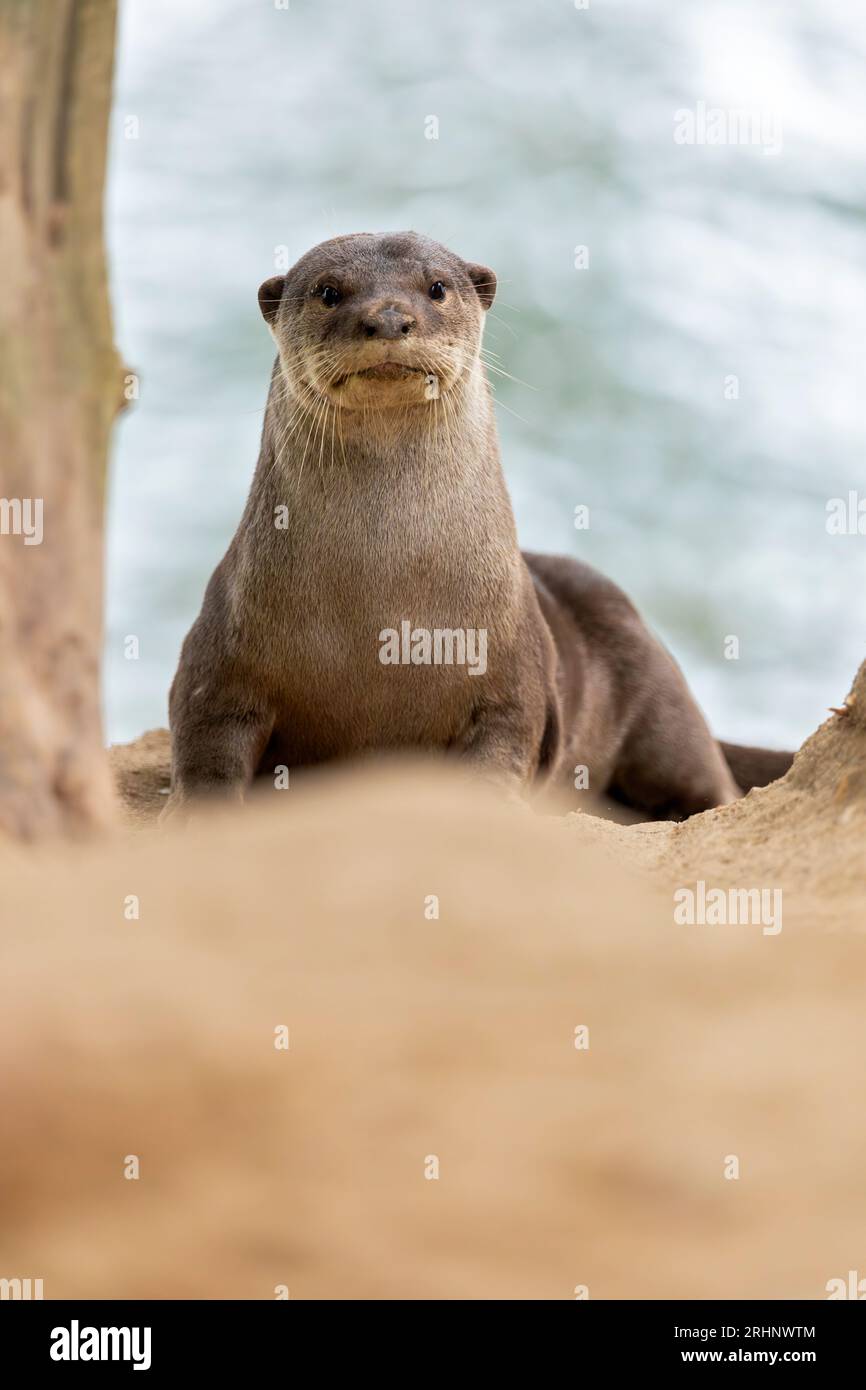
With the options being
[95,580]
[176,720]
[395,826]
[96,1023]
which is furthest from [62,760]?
[176,720]

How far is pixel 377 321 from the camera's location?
449 cm

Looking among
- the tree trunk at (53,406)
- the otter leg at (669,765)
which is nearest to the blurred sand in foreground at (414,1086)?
the tree trunk at (53,406)

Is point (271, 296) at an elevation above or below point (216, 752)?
above

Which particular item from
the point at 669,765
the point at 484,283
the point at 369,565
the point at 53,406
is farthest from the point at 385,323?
the point at 669,765

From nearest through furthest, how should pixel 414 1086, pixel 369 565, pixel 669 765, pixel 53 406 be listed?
1. pixel 414 1086
2. pixel 53 406
3. pixel 369 565
4. pixel 669 765

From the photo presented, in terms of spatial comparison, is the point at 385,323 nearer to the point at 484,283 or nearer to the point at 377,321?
the point at 377,321

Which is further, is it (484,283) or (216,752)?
(484,283)

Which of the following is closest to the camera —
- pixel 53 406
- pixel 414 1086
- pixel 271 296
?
pixel 414 1086

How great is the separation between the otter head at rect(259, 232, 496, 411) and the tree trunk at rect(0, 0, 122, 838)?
132 cm

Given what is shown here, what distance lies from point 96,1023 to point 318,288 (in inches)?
122

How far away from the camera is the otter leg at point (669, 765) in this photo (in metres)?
6.36

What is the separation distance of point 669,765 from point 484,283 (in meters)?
1.98

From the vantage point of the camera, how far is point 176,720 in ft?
16.7

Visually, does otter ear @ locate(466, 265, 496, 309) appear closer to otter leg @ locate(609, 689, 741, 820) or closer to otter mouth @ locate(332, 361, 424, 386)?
otter mouth @ locate(332, 361, 424, 386)
